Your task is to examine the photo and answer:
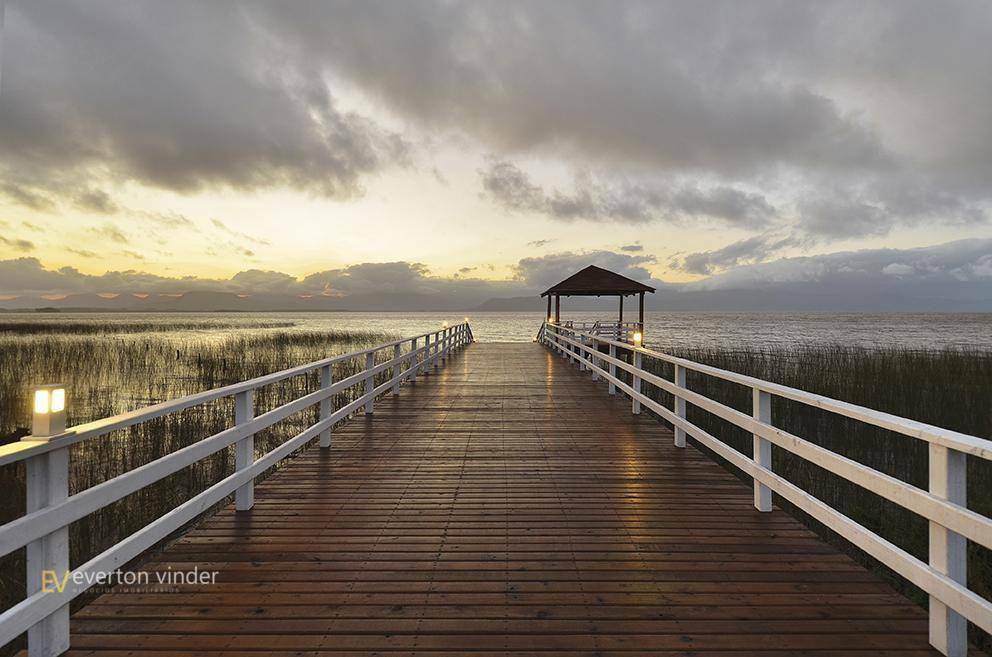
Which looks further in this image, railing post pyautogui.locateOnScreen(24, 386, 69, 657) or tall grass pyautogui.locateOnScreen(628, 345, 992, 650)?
tall grass pyautogui.locateOnScreen(628, 345, 992, 650)

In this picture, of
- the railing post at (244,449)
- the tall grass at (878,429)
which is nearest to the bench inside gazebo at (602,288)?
the tall grass at (878,429)

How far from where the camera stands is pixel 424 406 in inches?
372

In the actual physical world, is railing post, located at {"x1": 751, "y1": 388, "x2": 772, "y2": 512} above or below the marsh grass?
above

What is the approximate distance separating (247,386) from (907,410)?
12.9m

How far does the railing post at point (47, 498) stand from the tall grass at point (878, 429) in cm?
573

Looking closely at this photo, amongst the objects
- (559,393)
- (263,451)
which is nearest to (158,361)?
(263,451)

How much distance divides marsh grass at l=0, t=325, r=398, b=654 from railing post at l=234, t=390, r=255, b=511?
1.96 m

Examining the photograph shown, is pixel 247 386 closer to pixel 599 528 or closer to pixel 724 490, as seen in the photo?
pixel 599 528

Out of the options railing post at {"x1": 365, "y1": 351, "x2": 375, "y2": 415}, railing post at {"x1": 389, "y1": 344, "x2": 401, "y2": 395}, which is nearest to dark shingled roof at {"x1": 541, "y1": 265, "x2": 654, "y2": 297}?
railing post at {"x1": 389, "y1": 344, "x2": 401, "y2": 395}

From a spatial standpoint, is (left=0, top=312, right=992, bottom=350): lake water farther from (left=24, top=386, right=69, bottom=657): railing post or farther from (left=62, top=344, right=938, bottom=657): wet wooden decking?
(left=24, top=386, right=69, bottom=657): railing post

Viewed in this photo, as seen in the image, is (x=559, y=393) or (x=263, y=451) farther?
(x=559, y=393)

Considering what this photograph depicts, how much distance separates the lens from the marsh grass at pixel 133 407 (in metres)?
5.77

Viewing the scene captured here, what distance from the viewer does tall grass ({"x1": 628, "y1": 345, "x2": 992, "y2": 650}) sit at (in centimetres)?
A: 543

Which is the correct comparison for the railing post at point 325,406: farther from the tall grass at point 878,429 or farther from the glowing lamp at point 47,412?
the tall grass at point 878,429
